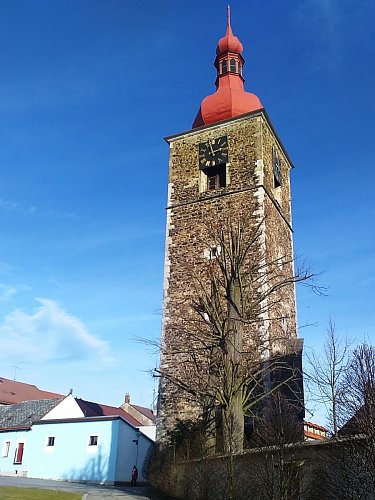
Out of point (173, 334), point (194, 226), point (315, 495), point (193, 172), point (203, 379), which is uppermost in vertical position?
point (193, 172)

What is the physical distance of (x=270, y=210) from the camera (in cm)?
2094

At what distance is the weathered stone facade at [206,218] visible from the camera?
61.9 ft

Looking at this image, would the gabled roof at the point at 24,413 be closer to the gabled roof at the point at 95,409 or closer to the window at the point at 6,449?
the window at the point at 6,449

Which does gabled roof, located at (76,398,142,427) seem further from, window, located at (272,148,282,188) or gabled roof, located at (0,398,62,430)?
window, located at (272,148,282,188)

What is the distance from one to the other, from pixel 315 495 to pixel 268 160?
15123 millimetres

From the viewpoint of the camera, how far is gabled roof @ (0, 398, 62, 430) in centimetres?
3172

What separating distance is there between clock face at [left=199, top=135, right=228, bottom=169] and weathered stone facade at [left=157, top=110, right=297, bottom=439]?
0.21 m

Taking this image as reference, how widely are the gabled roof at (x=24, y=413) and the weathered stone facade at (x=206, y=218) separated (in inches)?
590

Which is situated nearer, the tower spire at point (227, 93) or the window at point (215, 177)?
the window at point (215, 177)

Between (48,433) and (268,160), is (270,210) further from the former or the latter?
(48,433)

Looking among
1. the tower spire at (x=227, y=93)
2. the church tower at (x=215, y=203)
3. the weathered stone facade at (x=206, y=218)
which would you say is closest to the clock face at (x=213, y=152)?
the church tower at (x=215, y=203)

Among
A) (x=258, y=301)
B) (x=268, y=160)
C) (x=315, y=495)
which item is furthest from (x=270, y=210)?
(x=315, y=495)

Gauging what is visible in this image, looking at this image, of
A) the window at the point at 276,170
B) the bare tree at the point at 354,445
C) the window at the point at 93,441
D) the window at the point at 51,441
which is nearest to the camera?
the bare tree at the point at 354,445

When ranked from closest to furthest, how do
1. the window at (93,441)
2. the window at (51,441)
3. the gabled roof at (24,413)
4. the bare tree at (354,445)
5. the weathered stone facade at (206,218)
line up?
the bare tree at (354,445)
the weathered stone facade at (206,218)
the window at (93,441)
the window at (51,441)
the gabled roof at (24,413)
